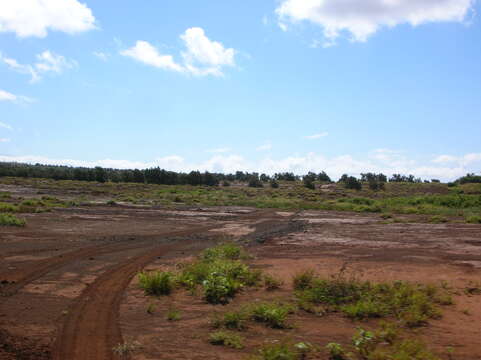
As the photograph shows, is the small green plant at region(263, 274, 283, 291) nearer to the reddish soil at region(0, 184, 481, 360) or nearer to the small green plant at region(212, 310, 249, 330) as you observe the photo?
the reddish soil at region(0, 184, 481, 360)

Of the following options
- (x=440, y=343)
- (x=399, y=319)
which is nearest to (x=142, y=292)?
(x=399, y=319)

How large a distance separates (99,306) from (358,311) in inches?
203

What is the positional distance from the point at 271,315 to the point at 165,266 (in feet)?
22.1

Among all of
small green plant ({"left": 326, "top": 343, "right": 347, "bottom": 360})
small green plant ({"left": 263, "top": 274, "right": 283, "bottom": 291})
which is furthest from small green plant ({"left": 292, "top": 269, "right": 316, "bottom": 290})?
small green plant ({"left": 326, "top": 343, "right": 347, "bottom": 360})

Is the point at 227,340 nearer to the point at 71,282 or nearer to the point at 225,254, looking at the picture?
the point at 71,282

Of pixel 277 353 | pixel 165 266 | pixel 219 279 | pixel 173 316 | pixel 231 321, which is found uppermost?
pixel 219 279

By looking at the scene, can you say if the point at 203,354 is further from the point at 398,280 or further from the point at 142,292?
the point at 398,280

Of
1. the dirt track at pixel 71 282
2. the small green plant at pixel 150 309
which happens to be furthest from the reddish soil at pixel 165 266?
the small green plant at pixel 150 309

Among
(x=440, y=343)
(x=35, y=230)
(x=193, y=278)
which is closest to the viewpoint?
(x=440, y=343)

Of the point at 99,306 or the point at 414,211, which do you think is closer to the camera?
the point at 99,306

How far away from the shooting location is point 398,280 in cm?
1122

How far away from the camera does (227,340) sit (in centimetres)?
670

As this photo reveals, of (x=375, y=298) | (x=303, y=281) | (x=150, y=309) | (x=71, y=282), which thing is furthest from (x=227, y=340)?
(x=71, y=282)

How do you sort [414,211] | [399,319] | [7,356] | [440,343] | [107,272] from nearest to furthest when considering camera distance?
1. [7,356]
2. [440,343]
3. [399,319]
4. [107,272]
5. [414,211]
